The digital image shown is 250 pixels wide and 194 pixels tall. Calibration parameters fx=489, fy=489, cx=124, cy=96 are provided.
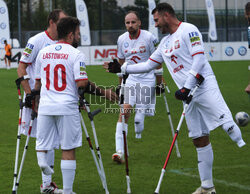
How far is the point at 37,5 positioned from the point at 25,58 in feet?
162

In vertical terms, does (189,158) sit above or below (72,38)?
below

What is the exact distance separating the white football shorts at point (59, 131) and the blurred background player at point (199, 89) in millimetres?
1357

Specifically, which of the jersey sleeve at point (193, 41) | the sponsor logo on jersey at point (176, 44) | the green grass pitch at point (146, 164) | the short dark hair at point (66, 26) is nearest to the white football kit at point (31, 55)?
the green grass pitch at point (146, 164)

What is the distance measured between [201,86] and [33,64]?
2.49m

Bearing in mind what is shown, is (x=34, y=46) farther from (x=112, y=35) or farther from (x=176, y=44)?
(x=112, y=35)

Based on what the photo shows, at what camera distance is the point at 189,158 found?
8.99 meters

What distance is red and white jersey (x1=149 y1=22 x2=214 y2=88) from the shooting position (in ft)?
20.6

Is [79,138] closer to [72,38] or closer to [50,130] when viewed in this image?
[50,130]

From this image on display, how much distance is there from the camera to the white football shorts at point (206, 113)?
6.28 m

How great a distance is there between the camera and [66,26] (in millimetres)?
5797

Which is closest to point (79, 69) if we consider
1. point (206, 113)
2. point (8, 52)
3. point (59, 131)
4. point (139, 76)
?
point (59, 131)

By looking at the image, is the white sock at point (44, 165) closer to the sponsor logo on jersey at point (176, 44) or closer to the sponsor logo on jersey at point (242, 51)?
the sponsor logo on jersey at point (176, 44)

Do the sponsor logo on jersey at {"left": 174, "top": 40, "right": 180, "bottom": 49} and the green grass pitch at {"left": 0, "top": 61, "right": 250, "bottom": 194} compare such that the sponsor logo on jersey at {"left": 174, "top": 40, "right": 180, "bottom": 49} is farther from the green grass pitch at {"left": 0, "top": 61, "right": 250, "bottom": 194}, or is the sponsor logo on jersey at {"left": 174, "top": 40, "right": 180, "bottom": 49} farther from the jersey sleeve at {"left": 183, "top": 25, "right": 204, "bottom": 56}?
the green grass pitch at {"left": 0, "top": 61, "right": 250, "bottom": 194}

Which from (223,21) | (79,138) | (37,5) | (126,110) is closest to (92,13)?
(37,5)
